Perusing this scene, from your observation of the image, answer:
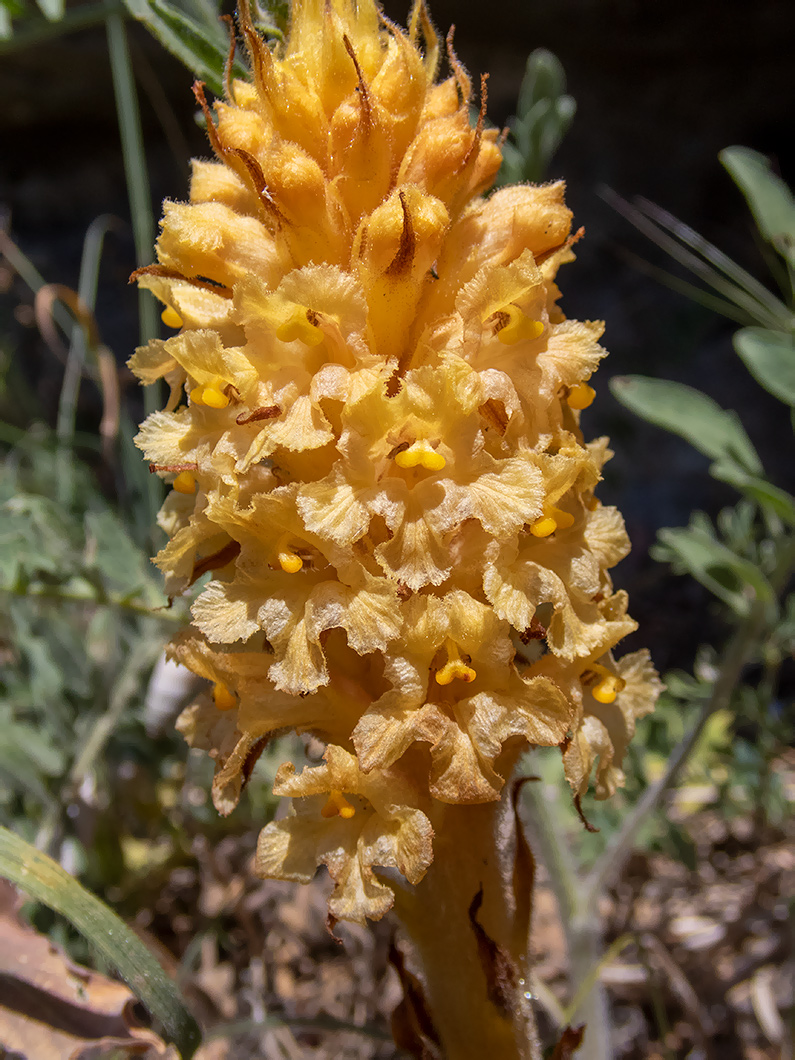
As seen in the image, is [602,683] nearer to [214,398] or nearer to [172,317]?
[214,398]

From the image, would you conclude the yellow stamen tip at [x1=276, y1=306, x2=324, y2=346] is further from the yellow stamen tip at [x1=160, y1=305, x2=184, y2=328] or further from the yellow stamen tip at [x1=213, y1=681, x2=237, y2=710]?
the yellow stamen tip at [x1=213, y1=681, x2=237, y2=710]

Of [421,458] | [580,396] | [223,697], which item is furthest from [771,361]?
[223,697]

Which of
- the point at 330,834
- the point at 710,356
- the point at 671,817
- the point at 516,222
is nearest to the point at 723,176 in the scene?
the point at 710,356

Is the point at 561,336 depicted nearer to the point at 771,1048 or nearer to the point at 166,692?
the point at 166,692

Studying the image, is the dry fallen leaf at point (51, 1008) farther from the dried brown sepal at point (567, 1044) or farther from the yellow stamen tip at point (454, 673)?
the yellow stamen tip at point (454, 673)

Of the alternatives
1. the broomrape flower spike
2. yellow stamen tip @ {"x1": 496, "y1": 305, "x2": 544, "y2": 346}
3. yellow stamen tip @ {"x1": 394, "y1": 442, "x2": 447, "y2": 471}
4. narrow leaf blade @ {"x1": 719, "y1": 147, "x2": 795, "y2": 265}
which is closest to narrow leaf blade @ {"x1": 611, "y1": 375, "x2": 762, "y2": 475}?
narrow leaf blade @ {"x1": 719, "y1": 147, "x2": 795, "y2": 265}
